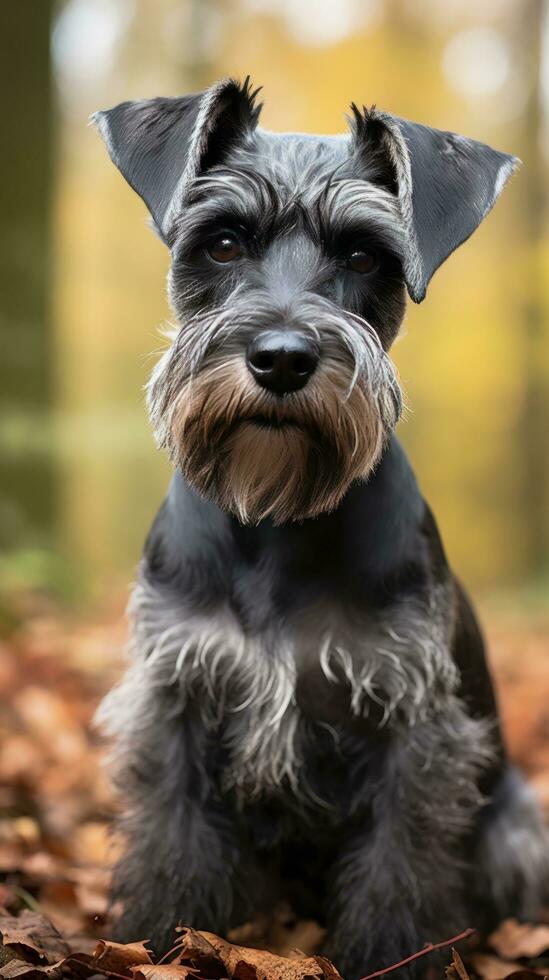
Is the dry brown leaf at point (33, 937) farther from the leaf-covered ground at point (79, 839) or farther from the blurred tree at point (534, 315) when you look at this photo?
the blurred tree at point (534, 315)

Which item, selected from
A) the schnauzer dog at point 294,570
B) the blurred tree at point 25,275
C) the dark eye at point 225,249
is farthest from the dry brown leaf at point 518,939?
the blurred tree at point 25,275

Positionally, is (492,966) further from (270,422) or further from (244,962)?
(270,422)

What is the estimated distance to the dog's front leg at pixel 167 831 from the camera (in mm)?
3123

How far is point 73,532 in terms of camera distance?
960 cm

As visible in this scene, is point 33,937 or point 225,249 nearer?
point 33,937

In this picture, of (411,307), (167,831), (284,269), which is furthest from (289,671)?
(411,307)

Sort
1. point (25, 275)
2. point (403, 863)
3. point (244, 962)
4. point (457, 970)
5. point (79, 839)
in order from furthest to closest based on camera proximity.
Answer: point (25, 275) < point (79, 839) < point (403, 863) < point (457, 970) < point (244, 962)

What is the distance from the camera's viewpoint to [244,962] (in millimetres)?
2641

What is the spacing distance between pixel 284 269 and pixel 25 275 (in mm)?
5518

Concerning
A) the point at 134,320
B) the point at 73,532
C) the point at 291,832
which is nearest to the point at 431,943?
the point at 291,832

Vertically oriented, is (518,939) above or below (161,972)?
below

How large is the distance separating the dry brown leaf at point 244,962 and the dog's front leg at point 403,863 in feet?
1.24

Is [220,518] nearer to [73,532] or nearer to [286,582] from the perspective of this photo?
[286,582]

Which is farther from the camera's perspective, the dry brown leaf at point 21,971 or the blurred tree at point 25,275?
the blurred tree at point 25,275
